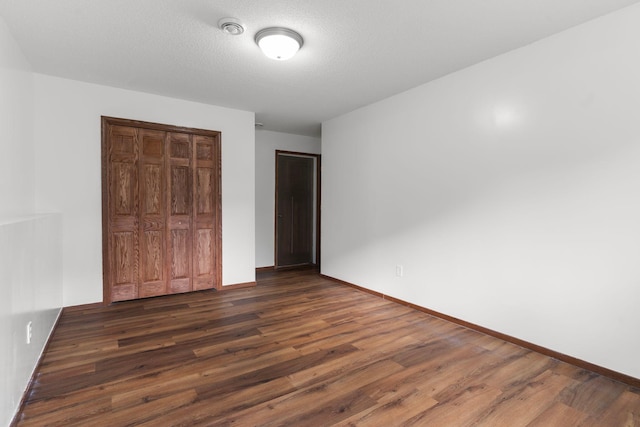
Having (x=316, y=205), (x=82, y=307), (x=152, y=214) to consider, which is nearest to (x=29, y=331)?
(x=82, y=307)

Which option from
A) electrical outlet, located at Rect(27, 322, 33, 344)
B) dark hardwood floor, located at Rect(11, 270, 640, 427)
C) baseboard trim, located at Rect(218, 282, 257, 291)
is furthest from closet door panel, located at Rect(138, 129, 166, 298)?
electrical outlet, located at Rect(27, 322, 33, 344)

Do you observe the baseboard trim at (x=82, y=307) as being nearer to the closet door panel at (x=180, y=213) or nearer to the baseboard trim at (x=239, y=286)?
the closet door panel at (x=180, y=213)

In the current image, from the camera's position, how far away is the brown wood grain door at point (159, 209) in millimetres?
3676

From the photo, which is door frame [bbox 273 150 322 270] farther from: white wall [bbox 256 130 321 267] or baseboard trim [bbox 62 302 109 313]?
baseboard trim [bbox 62 302 109 313]

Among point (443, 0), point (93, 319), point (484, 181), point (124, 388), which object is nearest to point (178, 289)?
point (93, 319)

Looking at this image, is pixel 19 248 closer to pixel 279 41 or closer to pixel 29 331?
pixel 29 331

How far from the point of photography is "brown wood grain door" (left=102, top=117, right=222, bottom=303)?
3676mm

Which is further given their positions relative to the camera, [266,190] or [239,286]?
[266,190]

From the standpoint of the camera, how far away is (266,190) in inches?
222

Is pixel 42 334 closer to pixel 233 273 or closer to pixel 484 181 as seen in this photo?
pixel 233 273

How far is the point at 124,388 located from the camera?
2.02 meters

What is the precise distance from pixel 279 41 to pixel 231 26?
14.2 inches

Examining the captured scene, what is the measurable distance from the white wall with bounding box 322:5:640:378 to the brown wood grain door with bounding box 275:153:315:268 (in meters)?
2.35

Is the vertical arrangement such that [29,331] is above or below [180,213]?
below
